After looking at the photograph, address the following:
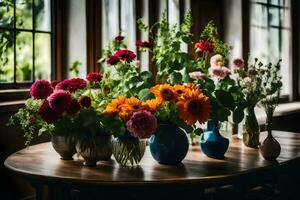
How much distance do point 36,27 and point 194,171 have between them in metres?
1.97

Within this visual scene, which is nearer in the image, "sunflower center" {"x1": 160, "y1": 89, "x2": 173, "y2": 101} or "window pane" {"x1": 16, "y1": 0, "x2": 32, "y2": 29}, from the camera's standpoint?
"sunflower center" {"x1": 160, "y1": 89, "x2": 173, "y2": 101}

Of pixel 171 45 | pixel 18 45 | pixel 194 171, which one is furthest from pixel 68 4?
pixel 194 171

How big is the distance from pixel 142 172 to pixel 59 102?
450mm

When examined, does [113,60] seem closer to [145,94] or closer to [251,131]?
[145,94]

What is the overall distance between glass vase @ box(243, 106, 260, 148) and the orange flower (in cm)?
77

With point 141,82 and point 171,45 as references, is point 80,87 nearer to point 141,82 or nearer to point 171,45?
point 141,82

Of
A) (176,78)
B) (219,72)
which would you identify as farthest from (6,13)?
(219,72)

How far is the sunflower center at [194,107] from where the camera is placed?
6.95 ft

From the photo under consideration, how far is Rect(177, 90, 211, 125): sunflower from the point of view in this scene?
2.12 m

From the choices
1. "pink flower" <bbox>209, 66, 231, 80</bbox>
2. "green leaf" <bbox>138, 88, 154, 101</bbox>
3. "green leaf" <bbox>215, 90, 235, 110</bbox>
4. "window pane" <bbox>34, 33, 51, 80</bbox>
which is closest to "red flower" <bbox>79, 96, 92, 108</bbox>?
"green leaf" <bbox>138, 88, 154, 101</bbox>

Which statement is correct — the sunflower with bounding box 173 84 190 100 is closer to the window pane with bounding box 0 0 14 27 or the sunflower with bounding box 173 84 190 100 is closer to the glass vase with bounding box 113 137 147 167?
the glass vase with bounding box 113 137 147 167

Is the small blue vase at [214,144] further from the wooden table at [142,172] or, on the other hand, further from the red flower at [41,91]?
the red flower at [41,91]

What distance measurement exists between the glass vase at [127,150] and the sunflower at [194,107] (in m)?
0.23

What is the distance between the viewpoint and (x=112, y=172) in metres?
2.06
